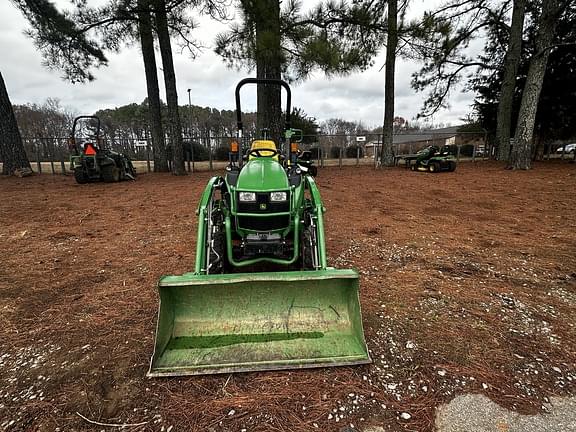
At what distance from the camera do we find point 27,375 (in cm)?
189

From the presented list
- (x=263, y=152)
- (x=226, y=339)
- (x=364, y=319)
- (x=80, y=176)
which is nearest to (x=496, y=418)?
(x=364, y=319)

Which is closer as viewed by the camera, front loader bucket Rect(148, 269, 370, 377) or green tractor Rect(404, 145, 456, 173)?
front loader bucket Rect(148, 269, 370, 377)

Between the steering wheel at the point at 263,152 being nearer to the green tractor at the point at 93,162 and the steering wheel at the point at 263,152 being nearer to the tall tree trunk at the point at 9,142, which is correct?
the green tractor at the point at 93,162

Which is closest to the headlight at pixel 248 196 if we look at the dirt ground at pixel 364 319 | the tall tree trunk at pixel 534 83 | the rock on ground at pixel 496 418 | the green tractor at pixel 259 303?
the green tractor at pixel 259 303

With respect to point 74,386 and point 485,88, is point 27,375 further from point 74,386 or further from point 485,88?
point 485,88

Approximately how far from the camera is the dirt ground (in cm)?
165

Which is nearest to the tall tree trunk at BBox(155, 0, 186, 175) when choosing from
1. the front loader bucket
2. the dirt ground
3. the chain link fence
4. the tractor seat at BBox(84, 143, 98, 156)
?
the chain link fence

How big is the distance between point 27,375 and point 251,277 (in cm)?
135

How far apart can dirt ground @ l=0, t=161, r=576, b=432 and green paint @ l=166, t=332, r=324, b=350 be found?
19cm

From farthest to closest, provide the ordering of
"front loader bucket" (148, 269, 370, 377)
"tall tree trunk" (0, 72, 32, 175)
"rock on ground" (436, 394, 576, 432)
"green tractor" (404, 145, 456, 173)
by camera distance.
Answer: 1. "green tractor" (404, 145, 456, 173)
2. "tall tree trunk" (0, 72, 32, 175)
3. "front loader bucket" (148, 269, 370, 377)
4. "rock on ground" (436, 394, 576, 432)

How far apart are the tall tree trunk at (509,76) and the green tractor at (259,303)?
1404 cm

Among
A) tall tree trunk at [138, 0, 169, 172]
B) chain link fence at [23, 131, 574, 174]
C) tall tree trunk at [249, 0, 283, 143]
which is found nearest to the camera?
tall tree trunk at [249, 0, 283, 143]

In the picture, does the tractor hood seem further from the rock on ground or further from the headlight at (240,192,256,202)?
the rock on ground

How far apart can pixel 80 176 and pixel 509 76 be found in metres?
15.4
